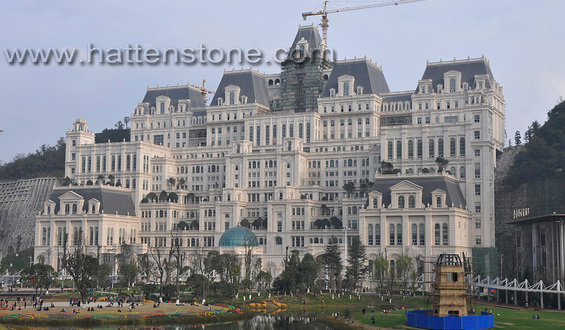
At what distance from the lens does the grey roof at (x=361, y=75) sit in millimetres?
189125

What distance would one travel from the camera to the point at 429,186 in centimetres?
15700

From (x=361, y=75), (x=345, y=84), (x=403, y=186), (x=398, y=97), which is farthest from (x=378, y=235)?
(x=361, y=75)

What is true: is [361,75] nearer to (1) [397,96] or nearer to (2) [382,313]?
(1) [397,96]

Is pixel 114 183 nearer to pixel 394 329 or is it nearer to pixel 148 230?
pixel 148 230

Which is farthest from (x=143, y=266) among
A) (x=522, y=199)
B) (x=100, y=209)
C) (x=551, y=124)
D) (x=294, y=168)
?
(x=551, y=124)

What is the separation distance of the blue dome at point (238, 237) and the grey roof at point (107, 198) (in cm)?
3068

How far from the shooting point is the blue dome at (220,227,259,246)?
16462cm

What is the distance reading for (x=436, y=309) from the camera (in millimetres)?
88750

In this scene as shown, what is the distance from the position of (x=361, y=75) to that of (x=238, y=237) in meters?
50.7

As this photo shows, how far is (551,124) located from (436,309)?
105564 mm

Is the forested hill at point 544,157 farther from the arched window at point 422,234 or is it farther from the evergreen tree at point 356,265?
the evergreen tree at point 356,265

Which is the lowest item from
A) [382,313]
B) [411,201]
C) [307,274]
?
[382,313]

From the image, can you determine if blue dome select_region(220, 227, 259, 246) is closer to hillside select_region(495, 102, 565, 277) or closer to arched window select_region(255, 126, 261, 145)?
arched window select_region(255, 126, 261, 145)

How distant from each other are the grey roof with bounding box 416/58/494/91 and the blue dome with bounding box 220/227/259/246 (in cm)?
5201
